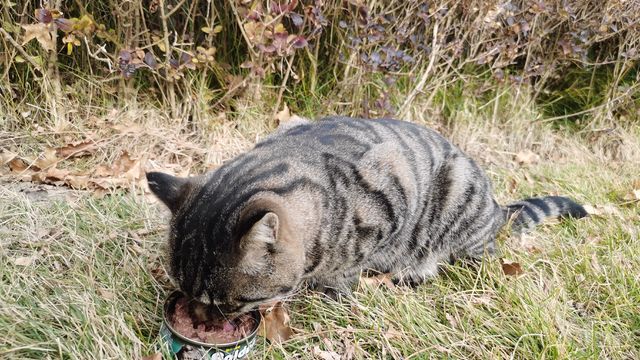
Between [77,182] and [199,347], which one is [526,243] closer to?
[199,347]

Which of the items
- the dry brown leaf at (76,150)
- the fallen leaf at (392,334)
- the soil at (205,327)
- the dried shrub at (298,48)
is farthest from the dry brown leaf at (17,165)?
the fallen leaf at (392,334)

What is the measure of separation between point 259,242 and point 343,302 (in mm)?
916

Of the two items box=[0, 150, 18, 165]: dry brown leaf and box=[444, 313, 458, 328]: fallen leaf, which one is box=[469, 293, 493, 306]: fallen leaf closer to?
box=[444, 313, 458, 328]: fallen leaf

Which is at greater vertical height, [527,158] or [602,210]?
[602,210]

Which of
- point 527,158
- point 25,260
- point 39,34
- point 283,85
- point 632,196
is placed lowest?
point 527,158

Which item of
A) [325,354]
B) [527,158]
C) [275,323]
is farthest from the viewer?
[527,158]

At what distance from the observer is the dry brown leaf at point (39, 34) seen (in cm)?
397

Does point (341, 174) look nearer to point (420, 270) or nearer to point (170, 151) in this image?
point (420, 270)

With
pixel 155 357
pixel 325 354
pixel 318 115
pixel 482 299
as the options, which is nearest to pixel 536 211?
pixel 482 299

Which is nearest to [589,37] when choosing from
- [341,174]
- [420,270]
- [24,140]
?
[420,270]

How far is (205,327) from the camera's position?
2441mm

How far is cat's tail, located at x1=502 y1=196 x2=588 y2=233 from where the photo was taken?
12.2 feet

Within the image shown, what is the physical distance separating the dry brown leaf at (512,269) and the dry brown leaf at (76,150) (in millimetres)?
2998

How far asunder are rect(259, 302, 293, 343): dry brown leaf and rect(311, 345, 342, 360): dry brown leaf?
0.54 ft
